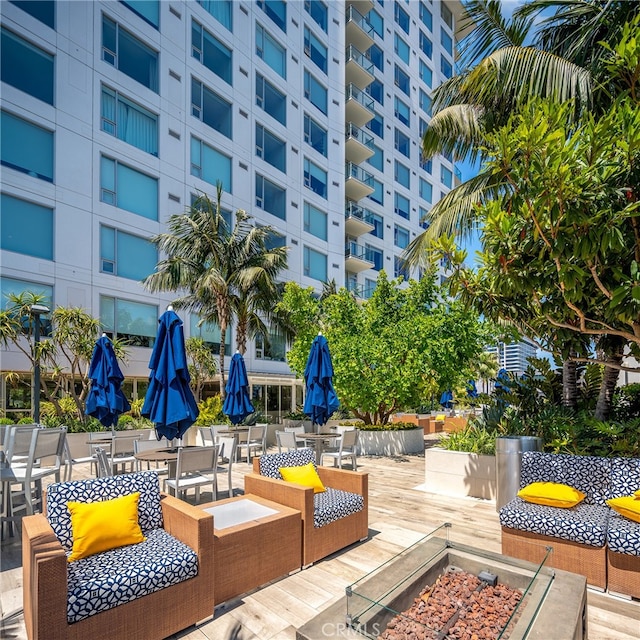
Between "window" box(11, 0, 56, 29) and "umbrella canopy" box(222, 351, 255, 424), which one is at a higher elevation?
"window" box(11, 0, 56, 29)

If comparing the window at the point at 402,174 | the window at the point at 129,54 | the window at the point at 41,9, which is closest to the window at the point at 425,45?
the window at the point at 402,174

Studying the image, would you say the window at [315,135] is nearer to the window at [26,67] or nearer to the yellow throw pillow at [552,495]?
the window at [26,67]

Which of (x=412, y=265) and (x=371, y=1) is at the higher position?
(x=371, y=1)

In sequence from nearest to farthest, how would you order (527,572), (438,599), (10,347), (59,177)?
(438,599)
(527,572)
(10,347)
(59,177)

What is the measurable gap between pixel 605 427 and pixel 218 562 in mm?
5350

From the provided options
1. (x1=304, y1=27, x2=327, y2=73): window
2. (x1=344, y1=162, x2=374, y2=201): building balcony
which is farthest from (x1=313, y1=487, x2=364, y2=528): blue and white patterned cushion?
(x1=304, y1=27, x2=327, y2=73): window

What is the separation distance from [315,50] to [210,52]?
7883mm

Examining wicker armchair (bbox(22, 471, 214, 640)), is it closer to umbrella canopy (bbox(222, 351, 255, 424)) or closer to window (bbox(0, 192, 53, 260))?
umbrella canopy (bbox(222, 351, 255, 424))

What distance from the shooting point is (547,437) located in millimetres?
7109

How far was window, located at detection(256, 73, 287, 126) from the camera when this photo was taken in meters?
20.9

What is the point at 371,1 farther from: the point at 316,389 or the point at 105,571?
the point at 105,571

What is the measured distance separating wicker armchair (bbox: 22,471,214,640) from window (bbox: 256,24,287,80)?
22234mm

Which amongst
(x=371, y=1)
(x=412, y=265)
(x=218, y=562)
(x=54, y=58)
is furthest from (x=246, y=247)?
(x=371, y=1)

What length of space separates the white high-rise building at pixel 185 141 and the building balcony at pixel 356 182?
0.10 metres
